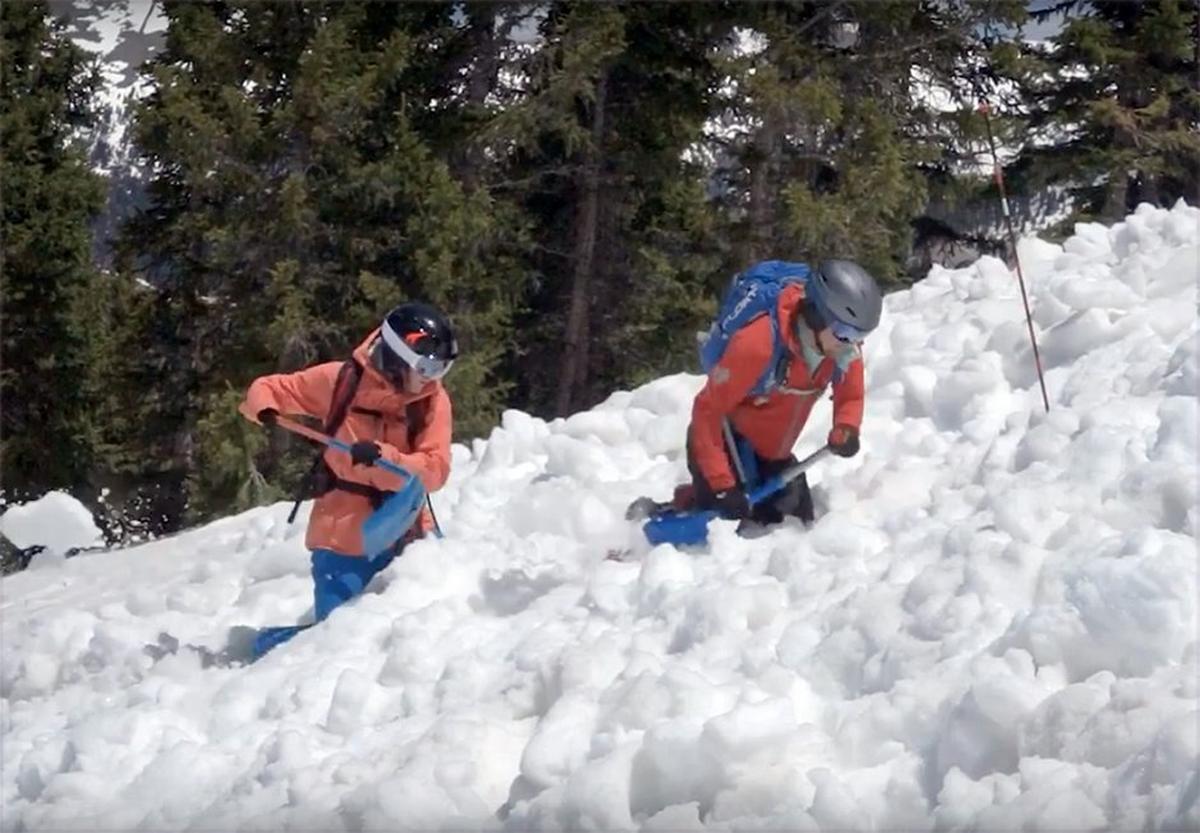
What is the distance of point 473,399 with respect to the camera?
1556 cm

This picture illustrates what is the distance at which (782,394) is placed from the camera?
6.94 metres

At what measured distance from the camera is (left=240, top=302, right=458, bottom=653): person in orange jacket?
632cm

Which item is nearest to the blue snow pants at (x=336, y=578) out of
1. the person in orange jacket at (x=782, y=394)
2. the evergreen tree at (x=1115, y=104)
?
the person in orange jacket at (x=782, y=394)

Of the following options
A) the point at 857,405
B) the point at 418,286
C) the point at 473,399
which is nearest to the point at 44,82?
the point at 418,286

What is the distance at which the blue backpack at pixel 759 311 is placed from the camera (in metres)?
6.73

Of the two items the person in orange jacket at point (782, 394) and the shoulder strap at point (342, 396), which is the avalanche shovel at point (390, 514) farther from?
the person in orange jacket at point (782, 394)

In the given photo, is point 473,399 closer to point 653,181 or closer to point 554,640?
point 653,181

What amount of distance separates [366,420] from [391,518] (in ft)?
1.44

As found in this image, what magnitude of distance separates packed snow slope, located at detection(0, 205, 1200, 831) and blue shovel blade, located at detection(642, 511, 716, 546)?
0.50 feet

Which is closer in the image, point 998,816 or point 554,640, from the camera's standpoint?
point 998,816

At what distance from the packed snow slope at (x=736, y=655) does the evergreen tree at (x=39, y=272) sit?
501 inches

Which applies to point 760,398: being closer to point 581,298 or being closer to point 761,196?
point 581,298

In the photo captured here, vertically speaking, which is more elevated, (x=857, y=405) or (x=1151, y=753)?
(x=857, y=405)

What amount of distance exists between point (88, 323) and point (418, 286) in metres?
6.47
